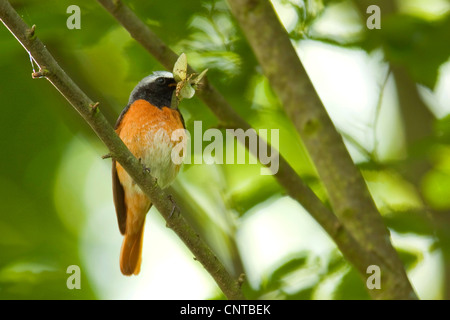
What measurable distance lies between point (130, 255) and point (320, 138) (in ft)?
6.75

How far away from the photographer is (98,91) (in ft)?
14.0

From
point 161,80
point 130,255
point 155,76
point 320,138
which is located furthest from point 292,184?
point 130,255

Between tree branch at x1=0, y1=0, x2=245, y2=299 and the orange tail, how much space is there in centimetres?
179

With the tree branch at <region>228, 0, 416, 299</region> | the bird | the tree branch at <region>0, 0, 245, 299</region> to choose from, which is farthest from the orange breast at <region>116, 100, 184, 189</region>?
the tree branch at <region>0, 0, 245, 299</region>

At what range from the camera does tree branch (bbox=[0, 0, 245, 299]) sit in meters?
2.43

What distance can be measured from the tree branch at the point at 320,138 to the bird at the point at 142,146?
3.08 ft

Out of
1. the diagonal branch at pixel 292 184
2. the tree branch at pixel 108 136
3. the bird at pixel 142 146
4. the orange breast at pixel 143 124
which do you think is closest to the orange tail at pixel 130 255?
the bird at pixel 142 146

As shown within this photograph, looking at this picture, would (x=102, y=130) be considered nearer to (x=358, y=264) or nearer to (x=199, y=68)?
(x=199, y=68)

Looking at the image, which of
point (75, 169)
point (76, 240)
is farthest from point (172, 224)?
point (75, 169)

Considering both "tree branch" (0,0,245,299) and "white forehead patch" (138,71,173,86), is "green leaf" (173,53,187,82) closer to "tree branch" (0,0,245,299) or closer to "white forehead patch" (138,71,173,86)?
"tree branch" (0,0,245,299)

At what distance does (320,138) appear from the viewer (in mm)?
3633

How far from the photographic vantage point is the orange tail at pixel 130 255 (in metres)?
4.79

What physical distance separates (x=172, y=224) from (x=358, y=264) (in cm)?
109

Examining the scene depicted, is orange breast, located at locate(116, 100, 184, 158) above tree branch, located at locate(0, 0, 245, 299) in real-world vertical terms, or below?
above
